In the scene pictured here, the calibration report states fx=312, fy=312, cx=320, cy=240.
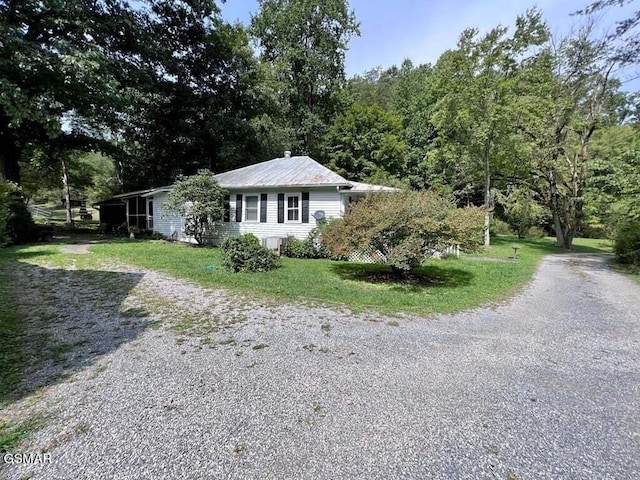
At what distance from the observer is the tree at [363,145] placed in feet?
87.4

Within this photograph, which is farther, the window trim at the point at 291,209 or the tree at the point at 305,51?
the tree at the point at 305,51

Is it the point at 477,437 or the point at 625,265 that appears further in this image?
the point at 625,265

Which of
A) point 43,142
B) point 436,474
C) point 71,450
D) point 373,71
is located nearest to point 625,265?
point 436,474

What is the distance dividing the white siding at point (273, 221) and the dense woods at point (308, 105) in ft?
19.5

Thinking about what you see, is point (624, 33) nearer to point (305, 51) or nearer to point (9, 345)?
point (9, 345)

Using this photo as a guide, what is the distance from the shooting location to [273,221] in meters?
14.6

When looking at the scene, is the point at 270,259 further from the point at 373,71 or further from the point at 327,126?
the point at 373,71

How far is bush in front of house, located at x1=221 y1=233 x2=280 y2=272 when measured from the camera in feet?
30.7

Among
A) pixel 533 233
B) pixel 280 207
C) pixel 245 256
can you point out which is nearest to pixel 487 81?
pixel 280 207

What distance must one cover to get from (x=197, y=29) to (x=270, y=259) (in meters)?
18.8

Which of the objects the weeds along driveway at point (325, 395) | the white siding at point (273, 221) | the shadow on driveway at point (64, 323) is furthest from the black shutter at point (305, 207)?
the weeds along driveway at point (325, 395)

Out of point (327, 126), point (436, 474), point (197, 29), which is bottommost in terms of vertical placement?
point (436, 474)

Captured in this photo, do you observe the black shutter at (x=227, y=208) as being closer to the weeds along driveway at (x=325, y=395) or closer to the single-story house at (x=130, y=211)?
the single-story house at (x=130, y=211)

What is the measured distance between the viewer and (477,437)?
8.59 ft
